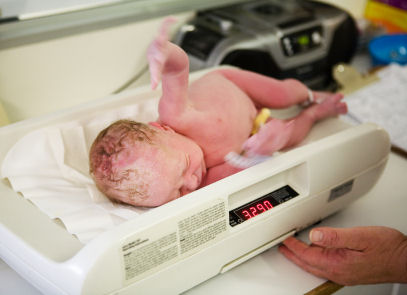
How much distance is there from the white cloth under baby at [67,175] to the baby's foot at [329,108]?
1.24 feet

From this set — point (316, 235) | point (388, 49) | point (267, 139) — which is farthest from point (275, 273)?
point (388, 49)

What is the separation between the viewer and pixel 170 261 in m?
0.54

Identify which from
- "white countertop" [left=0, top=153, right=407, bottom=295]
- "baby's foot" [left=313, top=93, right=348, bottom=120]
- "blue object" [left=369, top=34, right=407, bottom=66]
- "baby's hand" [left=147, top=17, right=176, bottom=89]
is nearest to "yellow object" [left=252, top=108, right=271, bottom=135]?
"baby's foot" [left=313, top=93, right=348, bottom=120]

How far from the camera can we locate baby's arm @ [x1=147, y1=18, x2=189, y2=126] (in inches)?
21.6

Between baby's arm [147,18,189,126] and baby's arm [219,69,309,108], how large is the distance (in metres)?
0.20

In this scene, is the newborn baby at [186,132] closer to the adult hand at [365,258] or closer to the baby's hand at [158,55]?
the baby's hand at [158,55]

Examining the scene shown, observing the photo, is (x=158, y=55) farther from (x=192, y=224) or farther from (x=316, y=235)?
(x=316, y=235)

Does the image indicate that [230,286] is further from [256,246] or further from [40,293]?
[40,293]

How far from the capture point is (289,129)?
673mm

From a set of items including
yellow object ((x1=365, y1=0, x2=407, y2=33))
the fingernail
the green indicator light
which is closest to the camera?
the fingernail

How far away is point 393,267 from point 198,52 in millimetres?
716

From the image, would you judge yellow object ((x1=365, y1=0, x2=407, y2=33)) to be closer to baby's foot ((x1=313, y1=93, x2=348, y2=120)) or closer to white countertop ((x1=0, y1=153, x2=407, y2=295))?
baby's foot ((x1=313, y1=93, x2=348, y2=120))

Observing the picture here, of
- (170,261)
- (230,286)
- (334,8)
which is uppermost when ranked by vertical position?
(334,8)

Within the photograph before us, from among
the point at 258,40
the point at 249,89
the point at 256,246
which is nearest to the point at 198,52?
the point at 258,40
